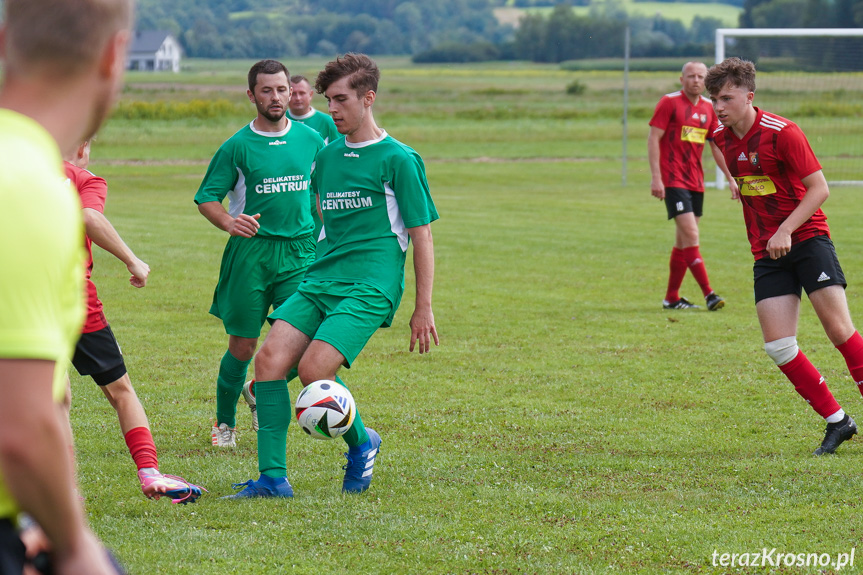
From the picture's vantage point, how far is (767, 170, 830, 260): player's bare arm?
575 cm

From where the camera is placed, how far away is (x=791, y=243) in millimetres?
5926

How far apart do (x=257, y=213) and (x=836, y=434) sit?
3815 millimetres

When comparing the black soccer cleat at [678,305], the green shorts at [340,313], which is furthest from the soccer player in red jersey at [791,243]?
the black soccer cleat at [678,305]

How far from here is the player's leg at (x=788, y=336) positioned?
5961mm

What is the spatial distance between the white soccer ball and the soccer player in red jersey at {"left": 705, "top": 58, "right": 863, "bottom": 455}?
8.71 feet

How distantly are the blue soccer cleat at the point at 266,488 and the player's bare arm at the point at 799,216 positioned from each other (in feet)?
10.0

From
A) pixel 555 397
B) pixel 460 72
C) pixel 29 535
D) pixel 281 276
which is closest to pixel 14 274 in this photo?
pixel 29 535

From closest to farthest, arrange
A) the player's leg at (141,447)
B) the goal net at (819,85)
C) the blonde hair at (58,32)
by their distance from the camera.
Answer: the blonde hair at (58,32)
the player's leg at (141,447)
the goal net at (819,85)

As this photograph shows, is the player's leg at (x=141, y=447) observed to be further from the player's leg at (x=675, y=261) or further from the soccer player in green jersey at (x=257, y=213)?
the player's leg at (x=675, y=261)

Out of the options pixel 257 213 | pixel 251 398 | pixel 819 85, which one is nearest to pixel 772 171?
pixel 257 213

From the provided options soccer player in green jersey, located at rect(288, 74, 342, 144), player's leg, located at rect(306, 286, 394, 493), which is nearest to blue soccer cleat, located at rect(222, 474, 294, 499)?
player's leg, located at rect(306, 286, 394, 493)

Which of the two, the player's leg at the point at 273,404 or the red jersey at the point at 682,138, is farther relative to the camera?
the red jersey at the point at 682,138

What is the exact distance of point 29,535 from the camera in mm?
1768

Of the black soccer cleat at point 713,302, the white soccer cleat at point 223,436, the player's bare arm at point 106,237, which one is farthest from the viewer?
the black soccer cleat at point 713,302
